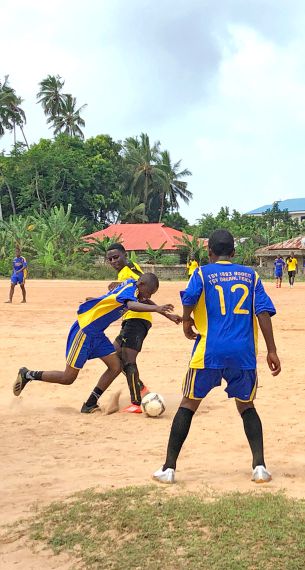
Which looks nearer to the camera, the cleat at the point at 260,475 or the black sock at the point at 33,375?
the cleat at the point at 260,475

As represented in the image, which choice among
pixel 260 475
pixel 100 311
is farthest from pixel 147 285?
pixel 260 475

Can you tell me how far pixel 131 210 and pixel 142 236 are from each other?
37.4 feet

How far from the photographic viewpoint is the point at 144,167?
62344mm

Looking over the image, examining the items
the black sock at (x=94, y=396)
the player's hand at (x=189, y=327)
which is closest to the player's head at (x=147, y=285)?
the black sock at (x=94, y=396)

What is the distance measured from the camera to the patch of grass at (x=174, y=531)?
3.10 m

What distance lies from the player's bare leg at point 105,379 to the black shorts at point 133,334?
0.90 ft

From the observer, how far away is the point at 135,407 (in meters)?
6.69

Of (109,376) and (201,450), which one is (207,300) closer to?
(201,450)

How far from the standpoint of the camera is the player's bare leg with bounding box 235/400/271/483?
4312 millimetres

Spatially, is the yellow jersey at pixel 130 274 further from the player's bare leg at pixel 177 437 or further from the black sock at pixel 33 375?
the player's bare leg at pixel 177 437

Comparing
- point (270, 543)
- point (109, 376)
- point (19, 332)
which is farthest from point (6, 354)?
point (270, 543)

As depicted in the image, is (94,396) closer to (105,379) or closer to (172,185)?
(105,379)

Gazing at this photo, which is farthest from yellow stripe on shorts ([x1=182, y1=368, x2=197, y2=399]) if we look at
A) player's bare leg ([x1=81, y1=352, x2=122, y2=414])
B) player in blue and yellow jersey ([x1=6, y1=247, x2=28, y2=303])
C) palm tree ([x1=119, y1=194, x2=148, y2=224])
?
palm tree ([x1=119, y1=194, x2=148, y2=224])

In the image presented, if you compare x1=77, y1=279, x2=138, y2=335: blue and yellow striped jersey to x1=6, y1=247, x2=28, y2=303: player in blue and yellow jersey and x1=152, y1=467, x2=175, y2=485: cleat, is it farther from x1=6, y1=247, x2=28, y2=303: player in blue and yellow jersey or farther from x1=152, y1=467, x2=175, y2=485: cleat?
x1=6, y1=247, x2=28, y2=303: player in blue and yellow jersey
